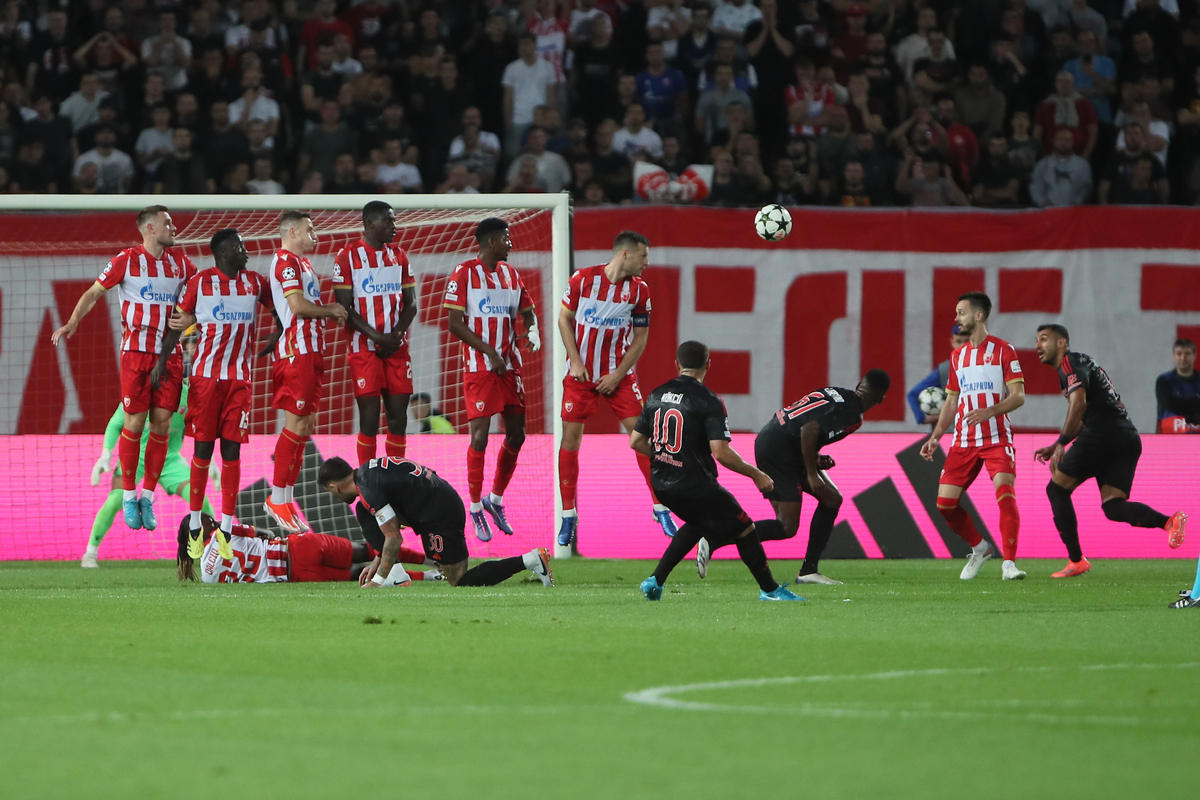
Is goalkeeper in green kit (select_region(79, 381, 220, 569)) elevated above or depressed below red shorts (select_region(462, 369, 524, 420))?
below

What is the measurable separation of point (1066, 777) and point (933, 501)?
32.5 feet

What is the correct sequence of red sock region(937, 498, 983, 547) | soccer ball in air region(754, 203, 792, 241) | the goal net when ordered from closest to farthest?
red sock region(937, 498, 983, 547)
soccer ball in air region(754, 203, 792, 241)
the goal net

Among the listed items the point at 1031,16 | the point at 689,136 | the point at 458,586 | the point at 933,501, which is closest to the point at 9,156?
the point at 689,136

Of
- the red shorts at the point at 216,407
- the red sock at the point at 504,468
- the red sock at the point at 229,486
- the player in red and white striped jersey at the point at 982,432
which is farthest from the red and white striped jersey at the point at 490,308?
the player in red and white striped jersey at the point at 982,432

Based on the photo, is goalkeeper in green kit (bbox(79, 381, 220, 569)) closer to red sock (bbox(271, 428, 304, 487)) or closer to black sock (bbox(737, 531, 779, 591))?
red sock (bbox(271, 428, 304, 487))

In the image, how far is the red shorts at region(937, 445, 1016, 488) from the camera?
11.1m

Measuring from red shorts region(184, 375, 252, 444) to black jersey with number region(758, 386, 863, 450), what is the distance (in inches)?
150

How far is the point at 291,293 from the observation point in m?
11.3

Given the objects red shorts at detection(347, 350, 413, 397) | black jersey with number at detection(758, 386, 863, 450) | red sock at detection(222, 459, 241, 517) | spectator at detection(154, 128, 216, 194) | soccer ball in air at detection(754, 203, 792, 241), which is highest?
spectator at detection(154, 128, 216, 194)

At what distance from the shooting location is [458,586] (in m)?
10.3

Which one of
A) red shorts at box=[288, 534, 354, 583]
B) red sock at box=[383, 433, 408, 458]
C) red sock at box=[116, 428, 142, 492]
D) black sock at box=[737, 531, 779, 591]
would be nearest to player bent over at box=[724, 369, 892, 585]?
black sock at box=[737, 531, 779, 591]

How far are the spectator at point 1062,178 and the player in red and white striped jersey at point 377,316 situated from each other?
8.20m

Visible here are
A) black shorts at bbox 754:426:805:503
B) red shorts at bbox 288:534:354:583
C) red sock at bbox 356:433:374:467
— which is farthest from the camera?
red sock at bbox 356:433:374:467

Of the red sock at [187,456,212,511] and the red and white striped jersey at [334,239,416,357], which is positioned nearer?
the red sock at [187,456,212,511]
